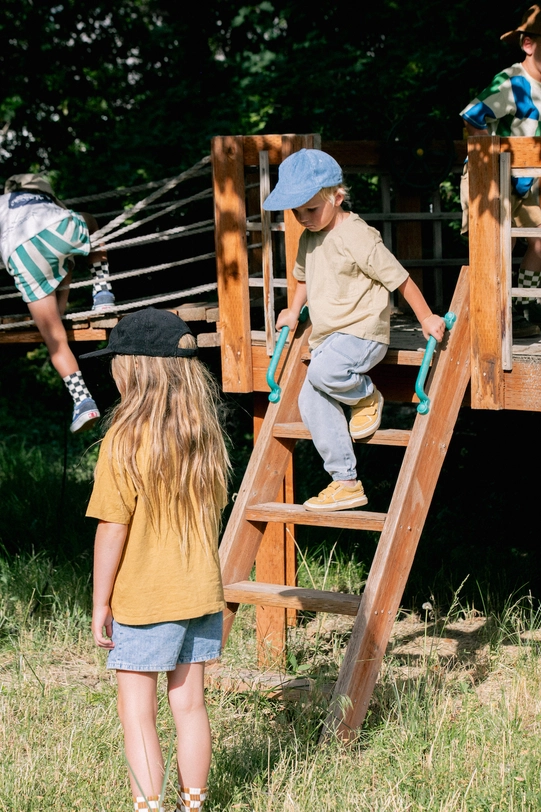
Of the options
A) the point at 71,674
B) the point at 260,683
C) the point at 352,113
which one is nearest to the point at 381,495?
the point at 352,113

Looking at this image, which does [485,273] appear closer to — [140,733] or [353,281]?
[353,281]

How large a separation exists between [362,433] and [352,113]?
229 inches

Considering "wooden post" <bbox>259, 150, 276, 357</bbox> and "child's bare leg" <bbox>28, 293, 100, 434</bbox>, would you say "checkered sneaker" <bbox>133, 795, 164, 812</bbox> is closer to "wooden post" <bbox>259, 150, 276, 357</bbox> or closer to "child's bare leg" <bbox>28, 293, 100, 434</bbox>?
"wooden post" <bbox>259, 150, 276, 357</bbox>

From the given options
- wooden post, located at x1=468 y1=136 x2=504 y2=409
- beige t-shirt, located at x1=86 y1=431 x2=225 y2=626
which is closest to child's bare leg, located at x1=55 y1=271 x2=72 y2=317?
wooden post, located at x1=468 y1=136 x2=504 y2=409

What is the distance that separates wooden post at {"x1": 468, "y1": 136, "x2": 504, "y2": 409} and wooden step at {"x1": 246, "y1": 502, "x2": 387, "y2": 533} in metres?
0.70

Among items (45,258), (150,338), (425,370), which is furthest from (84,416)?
(150,338)

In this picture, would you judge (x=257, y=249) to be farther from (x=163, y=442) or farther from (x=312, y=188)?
(x=163, y=442)

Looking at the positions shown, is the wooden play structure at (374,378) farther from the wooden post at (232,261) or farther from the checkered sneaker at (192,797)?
the checkered sneaker at (192,797)

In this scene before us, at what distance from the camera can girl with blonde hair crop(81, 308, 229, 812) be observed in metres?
2.91

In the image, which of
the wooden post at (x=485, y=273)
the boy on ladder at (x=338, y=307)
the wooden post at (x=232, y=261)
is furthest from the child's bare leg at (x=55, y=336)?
the wooden post at (x=485, y=273)

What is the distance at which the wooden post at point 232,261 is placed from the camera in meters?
4.75

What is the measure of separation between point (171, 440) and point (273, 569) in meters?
2.70

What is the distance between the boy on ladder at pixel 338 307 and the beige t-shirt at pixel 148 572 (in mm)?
1199

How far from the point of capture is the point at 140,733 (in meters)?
2.99
